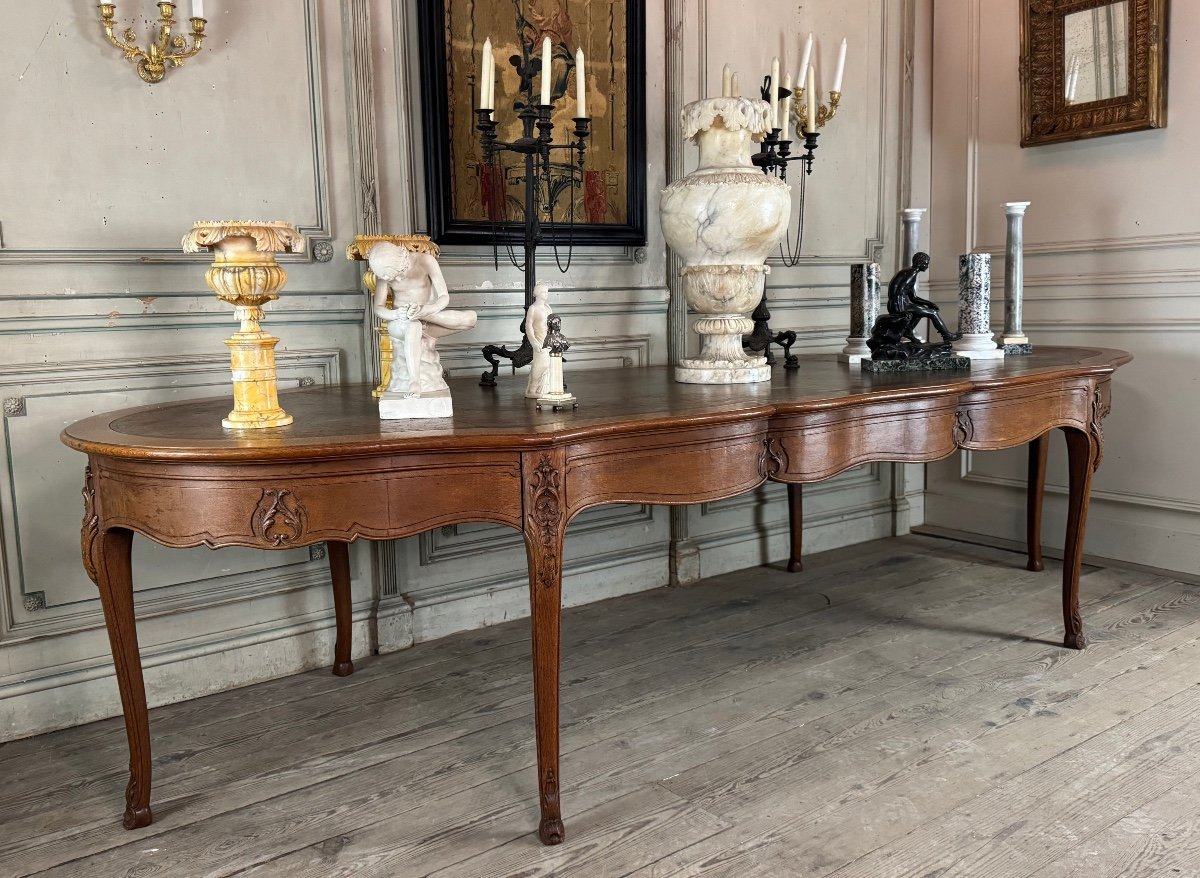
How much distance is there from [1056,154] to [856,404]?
227 centimetres

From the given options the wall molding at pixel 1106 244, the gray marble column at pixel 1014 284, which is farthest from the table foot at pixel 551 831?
the wall molding at pixel 1106 244

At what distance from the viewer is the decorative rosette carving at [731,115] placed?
8.24ft

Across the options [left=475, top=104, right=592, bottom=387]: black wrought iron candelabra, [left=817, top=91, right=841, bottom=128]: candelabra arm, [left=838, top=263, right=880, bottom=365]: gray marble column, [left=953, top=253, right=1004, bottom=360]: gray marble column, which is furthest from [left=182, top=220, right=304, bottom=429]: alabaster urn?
[left=817, top=91, right=841, bottom=128]: candelabra arm

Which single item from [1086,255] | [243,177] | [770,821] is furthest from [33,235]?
[1086,255]

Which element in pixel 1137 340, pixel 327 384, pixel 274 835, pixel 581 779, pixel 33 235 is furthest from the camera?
pixel 1137 340

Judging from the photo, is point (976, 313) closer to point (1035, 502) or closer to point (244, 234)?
point (1035, 502)

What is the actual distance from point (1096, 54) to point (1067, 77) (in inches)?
5.2

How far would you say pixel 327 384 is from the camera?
2.89 metres

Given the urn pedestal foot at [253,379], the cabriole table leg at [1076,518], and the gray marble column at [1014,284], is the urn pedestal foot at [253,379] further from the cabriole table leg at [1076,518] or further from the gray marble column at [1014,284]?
the gray marble column at [1014,284]

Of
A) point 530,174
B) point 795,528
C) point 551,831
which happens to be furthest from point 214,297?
point 795,528

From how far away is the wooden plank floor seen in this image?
197cm

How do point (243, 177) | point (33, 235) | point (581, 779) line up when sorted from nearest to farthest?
point (581, 779)
point (33, 235)
point (243, 177)

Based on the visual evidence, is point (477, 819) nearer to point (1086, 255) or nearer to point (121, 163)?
point (121, 163)

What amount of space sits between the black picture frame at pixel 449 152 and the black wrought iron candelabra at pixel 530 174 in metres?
0.08
